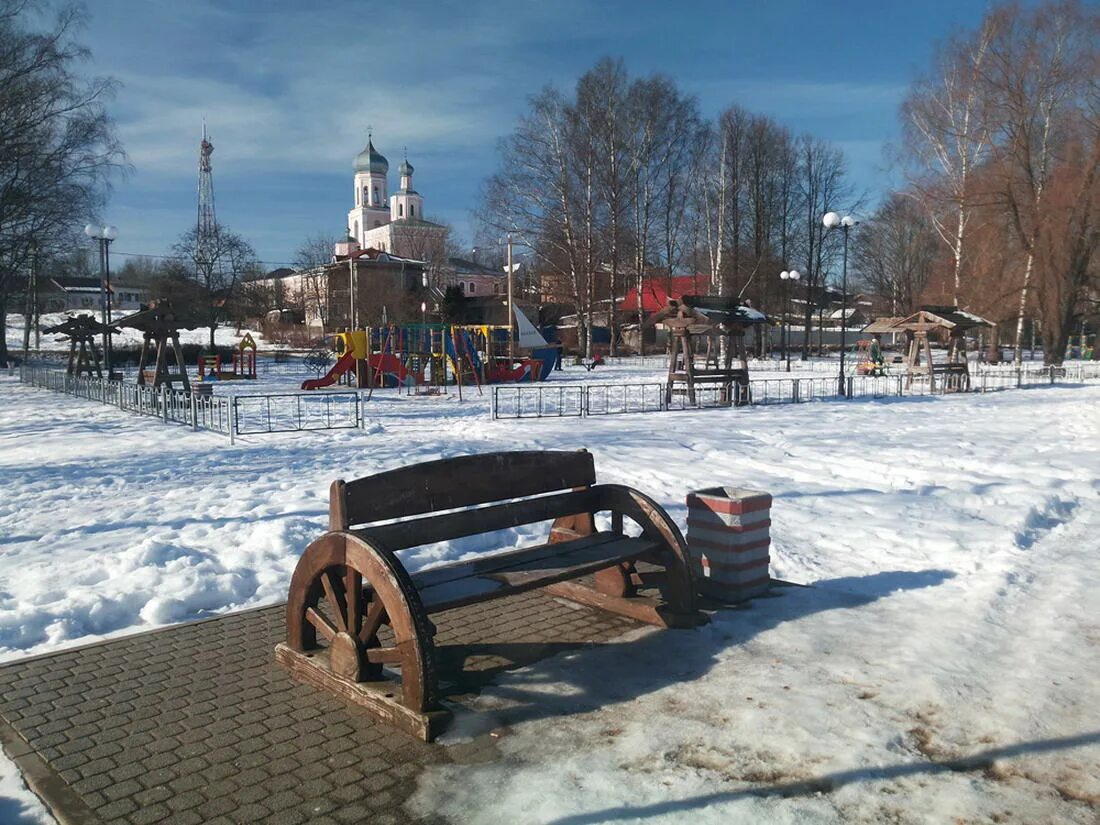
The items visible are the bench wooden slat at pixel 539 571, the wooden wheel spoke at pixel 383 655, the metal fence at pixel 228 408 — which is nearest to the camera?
the wooden wheel spoke at pixel 383 655

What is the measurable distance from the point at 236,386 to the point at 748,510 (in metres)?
28.1

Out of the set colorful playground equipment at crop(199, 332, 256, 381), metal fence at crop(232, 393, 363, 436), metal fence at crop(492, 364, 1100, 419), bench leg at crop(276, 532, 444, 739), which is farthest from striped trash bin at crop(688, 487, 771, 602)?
colorful playground equipment at crop(199, 332, 256, 381)

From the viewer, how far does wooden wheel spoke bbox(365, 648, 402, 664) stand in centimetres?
444

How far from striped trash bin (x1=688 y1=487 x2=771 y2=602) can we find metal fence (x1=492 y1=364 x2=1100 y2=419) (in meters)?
11.4

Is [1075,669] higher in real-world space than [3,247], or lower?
lower

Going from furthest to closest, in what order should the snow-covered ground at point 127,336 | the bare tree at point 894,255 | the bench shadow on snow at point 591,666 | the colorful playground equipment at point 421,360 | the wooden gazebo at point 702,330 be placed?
the snow-covered ground at point 127,336 → the bare tree at point 894,255 → the colorful playground equipment at point 421,360 → the wooden gazebo at point 702,330 → the bench shadow on snow at point 591,666

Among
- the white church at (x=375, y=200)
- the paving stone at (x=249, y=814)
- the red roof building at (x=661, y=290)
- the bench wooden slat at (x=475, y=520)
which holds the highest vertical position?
the white church at (x=375, y=200)

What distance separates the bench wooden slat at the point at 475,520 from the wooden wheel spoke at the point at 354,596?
8.2 inches

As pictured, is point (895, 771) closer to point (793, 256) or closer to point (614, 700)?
point (614, 700)

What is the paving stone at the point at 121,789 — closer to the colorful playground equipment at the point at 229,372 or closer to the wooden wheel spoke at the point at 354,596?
the wooden wheel spoke at the point at 354,596

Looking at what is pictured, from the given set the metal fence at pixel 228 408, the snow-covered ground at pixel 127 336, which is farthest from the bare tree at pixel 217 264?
the metal fence at pixel 228 408

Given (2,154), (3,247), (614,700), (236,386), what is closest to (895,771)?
(614,700)

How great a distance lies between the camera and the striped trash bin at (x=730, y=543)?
629cm

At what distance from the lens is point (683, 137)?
47.9 m
